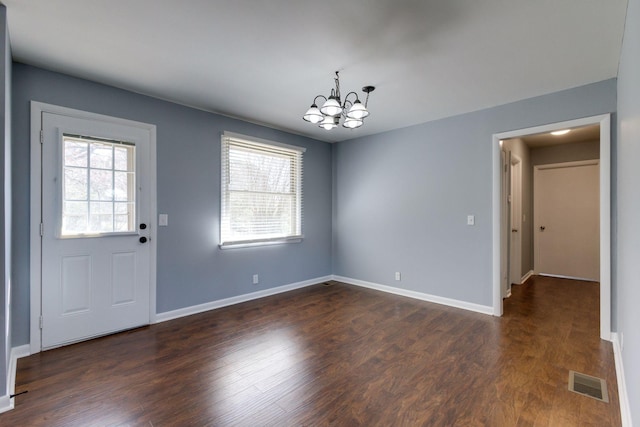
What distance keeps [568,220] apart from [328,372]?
18.8 feet

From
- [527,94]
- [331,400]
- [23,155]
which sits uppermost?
[527,94]

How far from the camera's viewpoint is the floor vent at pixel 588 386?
2.04m

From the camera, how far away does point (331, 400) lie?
6.54 ft

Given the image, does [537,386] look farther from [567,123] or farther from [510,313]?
[567,123]

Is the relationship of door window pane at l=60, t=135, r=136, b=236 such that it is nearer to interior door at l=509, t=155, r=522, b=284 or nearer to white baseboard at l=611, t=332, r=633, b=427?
white baseboard at l=611, t=332, r=633, b=427

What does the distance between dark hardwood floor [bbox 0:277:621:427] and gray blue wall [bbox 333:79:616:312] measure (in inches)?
28.1

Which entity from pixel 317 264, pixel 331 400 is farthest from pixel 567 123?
pixel 317 264

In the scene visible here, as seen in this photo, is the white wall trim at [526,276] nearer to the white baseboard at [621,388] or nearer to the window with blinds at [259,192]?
the white baseboard at [621,388]

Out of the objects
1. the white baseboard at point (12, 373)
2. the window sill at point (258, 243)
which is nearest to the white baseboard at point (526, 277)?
the window sill at point (258, 243)

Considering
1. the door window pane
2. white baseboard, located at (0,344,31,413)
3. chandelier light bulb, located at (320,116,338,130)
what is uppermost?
chandelier light bulb, located at (320,116,338,130)

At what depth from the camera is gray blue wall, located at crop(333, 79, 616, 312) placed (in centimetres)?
347

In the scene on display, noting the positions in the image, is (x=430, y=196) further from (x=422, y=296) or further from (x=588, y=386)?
(x=588, y=386)

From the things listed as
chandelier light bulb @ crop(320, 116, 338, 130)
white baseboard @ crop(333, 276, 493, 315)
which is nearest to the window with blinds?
white baseboard @ crop(333, 276, 493, 315)

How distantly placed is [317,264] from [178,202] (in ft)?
8.30
